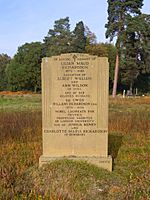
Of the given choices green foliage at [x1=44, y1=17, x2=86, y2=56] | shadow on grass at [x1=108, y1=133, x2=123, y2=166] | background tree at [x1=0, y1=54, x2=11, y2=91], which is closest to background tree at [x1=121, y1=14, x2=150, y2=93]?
green foliage at [x1=44, y1=17, x2=86, y2=56]

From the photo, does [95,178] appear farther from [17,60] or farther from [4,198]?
[17,60]

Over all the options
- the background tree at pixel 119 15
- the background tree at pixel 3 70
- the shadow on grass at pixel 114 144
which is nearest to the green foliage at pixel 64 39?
the background tree at pixel 3 70

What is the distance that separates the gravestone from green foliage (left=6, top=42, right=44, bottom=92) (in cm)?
5733

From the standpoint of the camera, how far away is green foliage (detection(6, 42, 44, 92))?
64.5 m

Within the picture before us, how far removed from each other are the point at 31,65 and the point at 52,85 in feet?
195

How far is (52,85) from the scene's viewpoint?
645 cm

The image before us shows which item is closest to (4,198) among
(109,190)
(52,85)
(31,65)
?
(109,190)

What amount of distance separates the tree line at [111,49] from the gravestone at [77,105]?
127ft

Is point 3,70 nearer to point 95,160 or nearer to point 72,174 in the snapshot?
point 95,160

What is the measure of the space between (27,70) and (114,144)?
5745 cm

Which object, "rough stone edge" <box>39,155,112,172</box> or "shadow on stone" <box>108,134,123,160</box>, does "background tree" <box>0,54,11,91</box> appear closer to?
"shadow on stone" <box>108,134,123,160</box>

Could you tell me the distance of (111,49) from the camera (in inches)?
2657

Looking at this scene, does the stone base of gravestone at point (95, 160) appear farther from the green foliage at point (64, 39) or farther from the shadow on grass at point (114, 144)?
the green foliage at point (64, 39)

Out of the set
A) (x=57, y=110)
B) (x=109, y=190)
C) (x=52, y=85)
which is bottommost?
(x=109, y=190)
